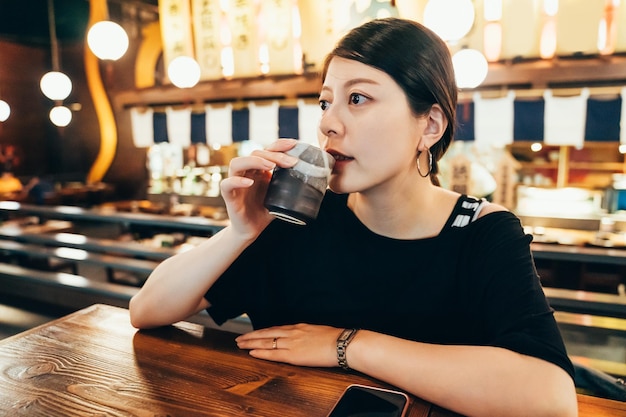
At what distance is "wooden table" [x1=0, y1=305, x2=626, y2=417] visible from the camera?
110 cm

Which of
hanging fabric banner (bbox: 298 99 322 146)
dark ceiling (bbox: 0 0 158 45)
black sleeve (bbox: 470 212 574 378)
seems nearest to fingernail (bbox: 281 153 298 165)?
black sleeve (bbox: 470 212 574 378)

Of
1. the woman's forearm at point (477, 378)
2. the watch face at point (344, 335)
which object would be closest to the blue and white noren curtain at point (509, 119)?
the watch face at point (344, 335)

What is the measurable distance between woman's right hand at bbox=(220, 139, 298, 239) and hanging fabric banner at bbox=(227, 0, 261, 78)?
517 cm

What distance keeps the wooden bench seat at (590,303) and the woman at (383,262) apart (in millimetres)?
1774

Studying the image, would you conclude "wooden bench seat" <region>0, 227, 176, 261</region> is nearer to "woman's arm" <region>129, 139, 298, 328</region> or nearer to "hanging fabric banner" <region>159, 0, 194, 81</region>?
"woman's arm" <region>129, 139, 298, 328</region>

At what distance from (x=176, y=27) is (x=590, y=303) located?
6.38 metres

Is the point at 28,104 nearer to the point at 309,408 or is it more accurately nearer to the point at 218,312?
the point at 218,312

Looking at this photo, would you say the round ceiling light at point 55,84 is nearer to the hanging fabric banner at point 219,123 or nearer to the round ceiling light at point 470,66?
the hanging fabric banner at point 219,123

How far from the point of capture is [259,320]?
5.87ft

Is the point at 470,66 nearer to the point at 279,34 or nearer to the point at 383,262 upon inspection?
the point at 279,34

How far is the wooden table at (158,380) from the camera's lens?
1100 millimetres

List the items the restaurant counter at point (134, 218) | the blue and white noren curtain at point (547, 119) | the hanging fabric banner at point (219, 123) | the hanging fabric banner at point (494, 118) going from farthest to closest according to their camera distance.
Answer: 1. the hanging fabric banner at point (219, 123)
2. the hanging fabric banner at point (494, 118)
3. the blue and white noren curtain at point (547, 119)
4. the restaurant counter at point (134, 218)

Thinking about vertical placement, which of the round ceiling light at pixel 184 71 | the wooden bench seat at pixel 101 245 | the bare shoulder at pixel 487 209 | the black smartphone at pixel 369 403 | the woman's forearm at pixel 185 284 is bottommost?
the wooden bench seat at pixel 101 245

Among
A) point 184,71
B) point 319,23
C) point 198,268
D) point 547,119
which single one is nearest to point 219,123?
point 184,71
